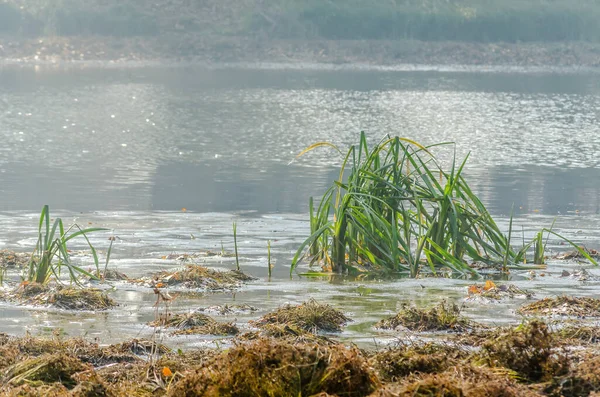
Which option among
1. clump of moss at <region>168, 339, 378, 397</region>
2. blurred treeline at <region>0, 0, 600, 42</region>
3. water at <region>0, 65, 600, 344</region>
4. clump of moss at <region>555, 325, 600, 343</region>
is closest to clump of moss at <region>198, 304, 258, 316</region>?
water at <region>0, 65, 600, 344</region>

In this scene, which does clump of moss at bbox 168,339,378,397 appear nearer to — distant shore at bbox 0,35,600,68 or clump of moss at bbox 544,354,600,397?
clump of moss at bbox 544,354,600,397

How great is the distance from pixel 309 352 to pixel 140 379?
3.64ft

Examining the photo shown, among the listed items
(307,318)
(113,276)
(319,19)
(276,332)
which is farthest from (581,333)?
(319,19)

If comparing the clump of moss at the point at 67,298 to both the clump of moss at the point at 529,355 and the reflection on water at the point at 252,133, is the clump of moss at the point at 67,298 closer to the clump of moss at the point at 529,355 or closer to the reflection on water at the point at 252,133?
the clump of moss at the point at 529,355

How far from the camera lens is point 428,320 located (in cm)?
754

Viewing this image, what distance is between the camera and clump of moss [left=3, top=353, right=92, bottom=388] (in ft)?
18.4

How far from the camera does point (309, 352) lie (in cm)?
495

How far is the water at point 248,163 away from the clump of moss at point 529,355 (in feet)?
5.54

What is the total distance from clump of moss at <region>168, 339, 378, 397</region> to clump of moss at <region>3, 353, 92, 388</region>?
892 mm

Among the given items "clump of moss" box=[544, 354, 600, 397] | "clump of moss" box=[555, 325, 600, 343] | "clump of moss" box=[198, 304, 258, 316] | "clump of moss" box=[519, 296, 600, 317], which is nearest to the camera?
"clump of moss" box=[544, 354, 600, 397]

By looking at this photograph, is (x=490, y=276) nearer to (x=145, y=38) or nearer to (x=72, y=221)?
(x=72, y=221)

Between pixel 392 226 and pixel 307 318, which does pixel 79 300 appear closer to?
pixel 307 318

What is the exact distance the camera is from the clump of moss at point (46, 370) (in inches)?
221

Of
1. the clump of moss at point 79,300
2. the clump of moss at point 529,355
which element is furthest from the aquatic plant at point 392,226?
the clump of moss at point 529,355
